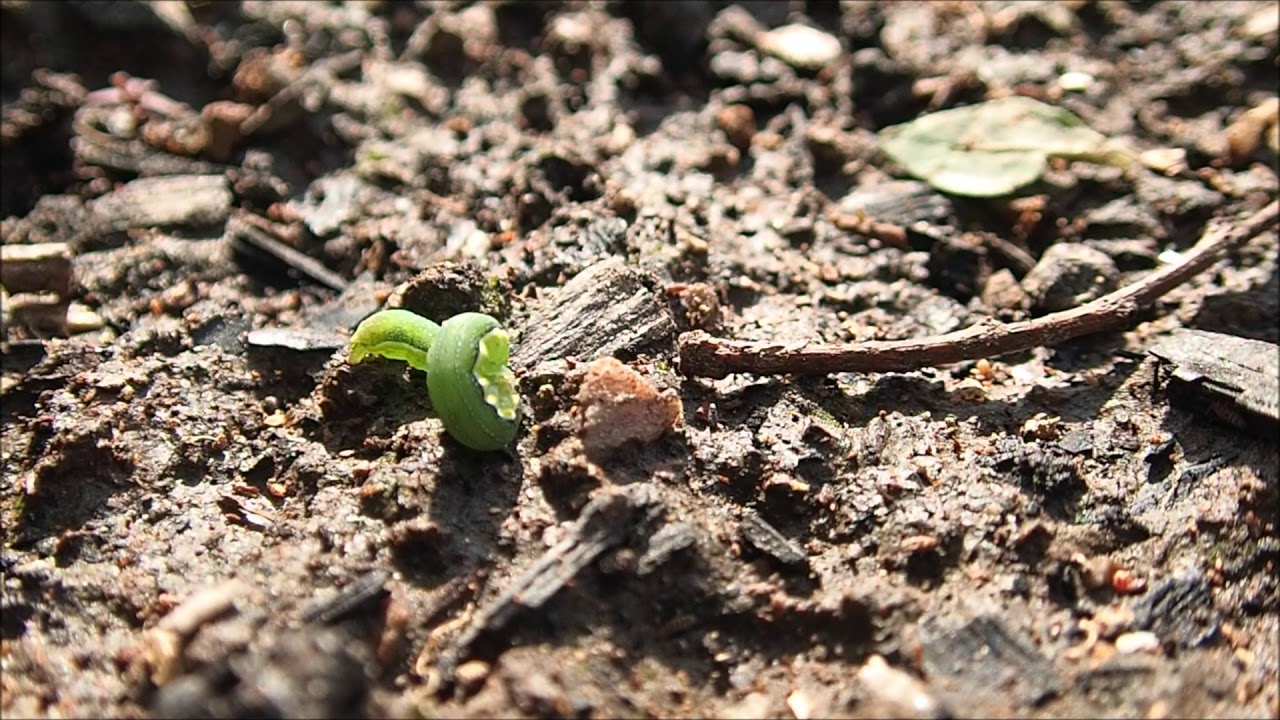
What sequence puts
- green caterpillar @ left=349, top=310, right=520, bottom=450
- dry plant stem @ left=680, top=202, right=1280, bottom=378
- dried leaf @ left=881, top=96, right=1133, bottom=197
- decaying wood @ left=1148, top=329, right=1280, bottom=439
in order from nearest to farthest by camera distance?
green caterpillar @ left=349, top=310, right=520, bottom=450 → decaying wood @ left=1148, top=329, right=1280, bottom=439 → dry plant stem @ left=680, top=202, right=1280, bottom=378 → dried leaf @ left=881, top=96, right=1133, bottom=197

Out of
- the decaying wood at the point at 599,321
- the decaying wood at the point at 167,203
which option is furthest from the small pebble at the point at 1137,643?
the decaying wood at the point at 167,203

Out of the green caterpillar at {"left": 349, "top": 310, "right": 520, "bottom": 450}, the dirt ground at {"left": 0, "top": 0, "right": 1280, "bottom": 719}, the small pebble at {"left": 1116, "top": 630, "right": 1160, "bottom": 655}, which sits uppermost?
the green caterpillar at {"left": 349, "top": 310, "right": 520, "bottom": 450}

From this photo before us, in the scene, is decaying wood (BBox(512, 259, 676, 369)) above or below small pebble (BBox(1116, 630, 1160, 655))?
above

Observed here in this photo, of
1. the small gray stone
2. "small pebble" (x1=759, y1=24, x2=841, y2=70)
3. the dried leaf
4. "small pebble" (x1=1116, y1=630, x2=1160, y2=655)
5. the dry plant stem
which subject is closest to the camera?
"small pebble" (x1=1116, y1=630, x2=1160, y2=655)

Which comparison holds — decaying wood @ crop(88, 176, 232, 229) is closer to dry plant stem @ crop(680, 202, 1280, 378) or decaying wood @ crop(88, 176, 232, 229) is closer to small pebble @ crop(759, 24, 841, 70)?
dry plant stem @ crop(680, 202, 1280, 378)

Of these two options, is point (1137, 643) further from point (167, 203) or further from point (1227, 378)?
point (167, 203)

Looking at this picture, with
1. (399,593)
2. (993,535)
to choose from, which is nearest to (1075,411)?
(993,535)

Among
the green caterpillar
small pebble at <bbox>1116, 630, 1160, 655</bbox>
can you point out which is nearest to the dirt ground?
small pebble at <bbox>1116, 630, 1160, 655</bbox>

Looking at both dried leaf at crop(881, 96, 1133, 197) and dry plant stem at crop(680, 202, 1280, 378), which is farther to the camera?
dried leaf at crop(881, 96, 1133, 197)
